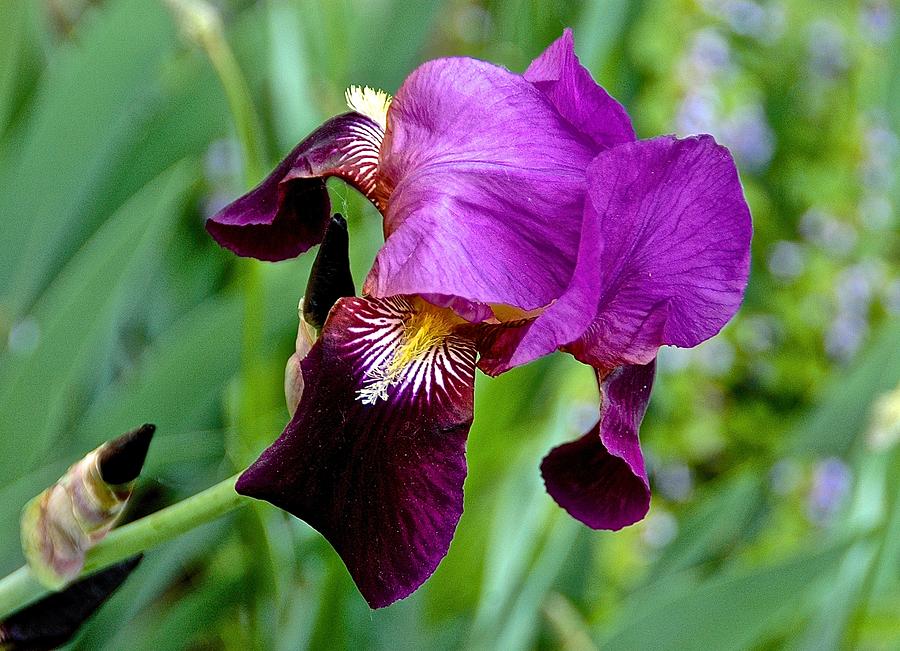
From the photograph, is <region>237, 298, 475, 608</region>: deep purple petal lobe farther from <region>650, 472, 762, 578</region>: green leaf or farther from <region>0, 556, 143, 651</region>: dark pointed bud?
<region>650, 472, 762, 578</region>: green leaf

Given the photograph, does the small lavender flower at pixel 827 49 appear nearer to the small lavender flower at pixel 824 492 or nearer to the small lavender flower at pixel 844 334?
the small lavender flower at pixel 844 334

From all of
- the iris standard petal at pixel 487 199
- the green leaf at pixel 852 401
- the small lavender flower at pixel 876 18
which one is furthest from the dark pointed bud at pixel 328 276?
the small lavender flower at pixel 876 18

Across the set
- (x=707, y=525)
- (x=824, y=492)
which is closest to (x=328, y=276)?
(x=707, y=525)

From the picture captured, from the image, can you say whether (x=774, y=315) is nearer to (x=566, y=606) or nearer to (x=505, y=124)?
(x=566, y=606)

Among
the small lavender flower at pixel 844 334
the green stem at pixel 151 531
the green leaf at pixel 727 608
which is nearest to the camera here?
the green stem at pixel 151 531

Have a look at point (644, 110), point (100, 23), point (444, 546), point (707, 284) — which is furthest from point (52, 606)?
point (644, 110)
